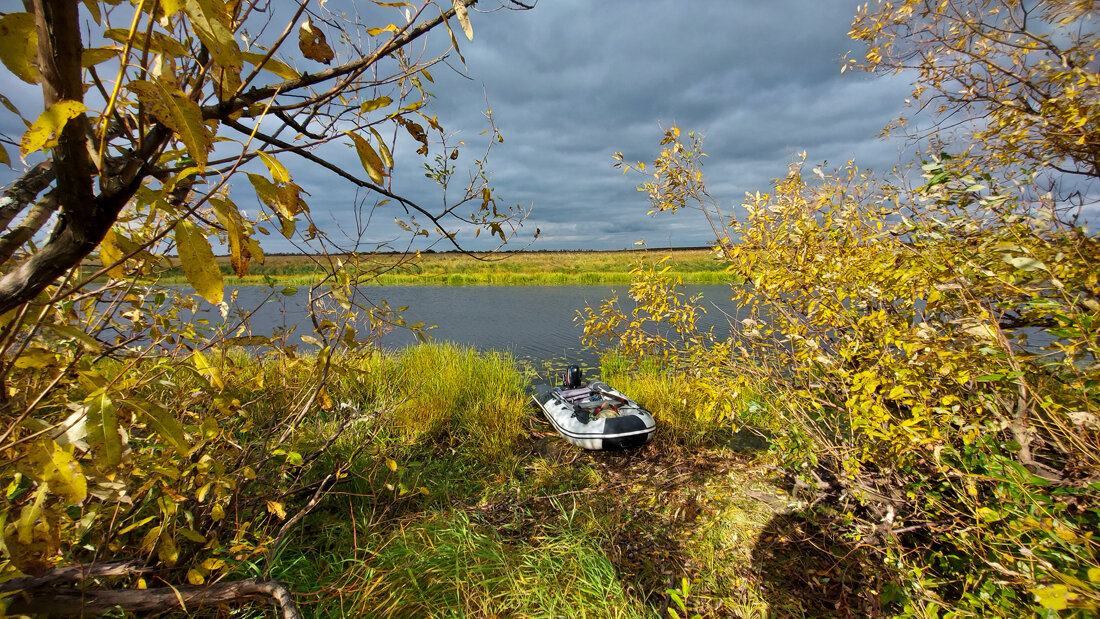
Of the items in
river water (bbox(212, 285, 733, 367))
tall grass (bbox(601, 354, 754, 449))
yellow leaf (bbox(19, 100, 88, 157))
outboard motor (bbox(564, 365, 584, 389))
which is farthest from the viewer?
river water (bbox(212, 285, 733, 367))

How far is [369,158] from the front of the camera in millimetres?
641

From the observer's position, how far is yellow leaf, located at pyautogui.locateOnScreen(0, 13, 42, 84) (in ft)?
1.31

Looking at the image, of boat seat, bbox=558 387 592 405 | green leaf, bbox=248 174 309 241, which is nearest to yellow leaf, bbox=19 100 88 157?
green leaf, bbox=248 174 309 241

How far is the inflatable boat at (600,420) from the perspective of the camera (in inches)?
174

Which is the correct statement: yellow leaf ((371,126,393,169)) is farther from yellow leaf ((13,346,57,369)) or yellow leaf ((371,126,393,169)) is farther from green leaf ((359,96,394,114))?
yellow leaf ((13,346,57,369))

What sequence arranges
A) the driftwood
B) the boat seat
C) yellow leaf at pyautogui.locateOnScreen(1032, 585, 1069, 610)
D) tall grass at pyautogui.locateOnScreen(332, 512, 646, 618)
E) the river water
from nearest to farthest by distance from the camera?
yellow leaf at pyautogui.locateOnScreen(1032, 585, 1069, 610), the driftwood, tall grass at pyautogui.locateOnScreen(332, 512, 646, 618), the boat seat, the river water

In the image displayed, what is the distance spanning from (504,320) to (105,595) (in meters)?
13.0

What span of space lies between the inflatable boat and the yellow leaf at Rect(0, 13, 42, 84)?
4402mm

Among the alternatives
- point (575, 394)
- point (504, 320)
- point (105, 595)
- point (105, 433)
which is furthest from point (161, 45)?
point (504, 320)

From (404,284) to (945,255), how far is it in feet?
97.8

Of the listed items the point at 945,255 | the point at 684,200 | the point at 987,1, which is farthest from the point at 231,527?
the point at 987,1

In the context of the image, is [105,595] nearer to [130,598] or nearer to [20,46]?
[130,598]

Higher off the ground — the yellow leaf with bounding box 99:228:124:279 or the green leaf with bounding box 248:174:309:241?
the green leaf with bounding box 248:174:309:241

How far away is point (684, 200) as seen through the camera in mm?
3266
